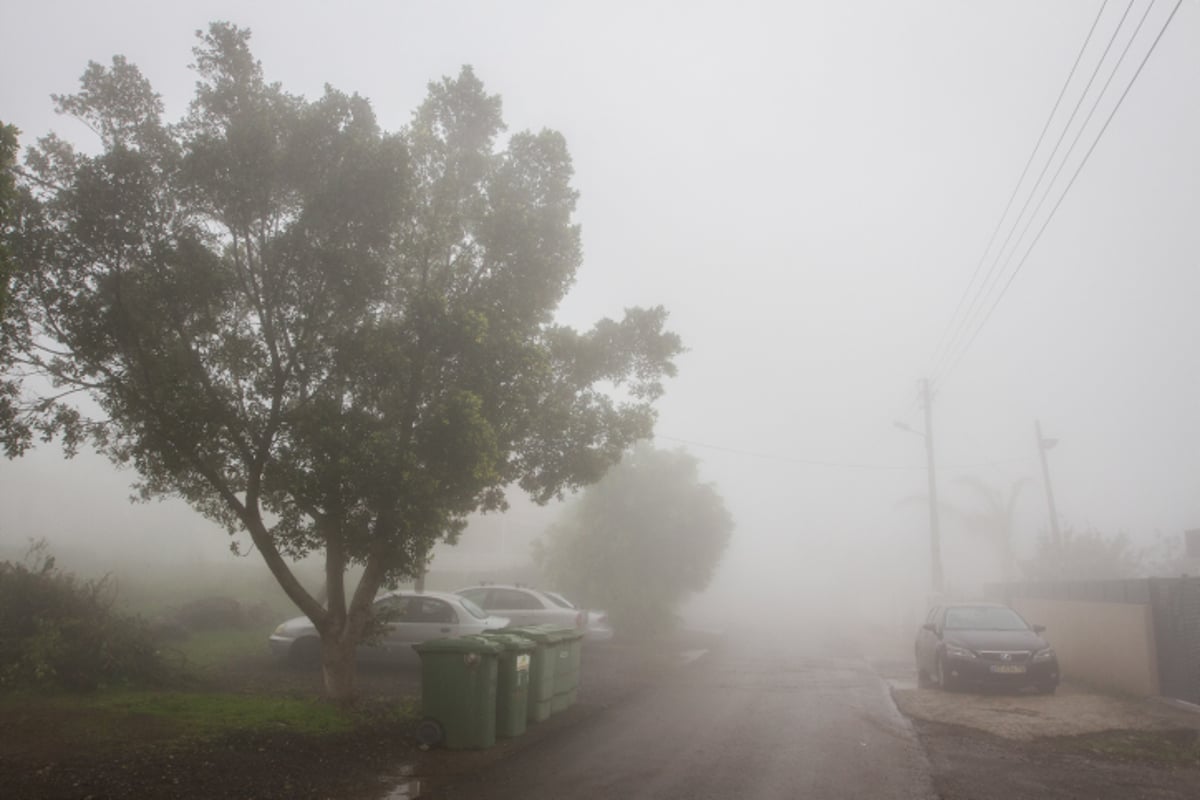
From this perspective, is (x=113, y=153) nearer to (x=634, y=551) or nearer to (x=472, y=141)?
(x=472, y=141)

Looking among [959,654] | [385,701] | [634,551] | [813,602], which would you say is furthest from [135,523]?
[813,602]

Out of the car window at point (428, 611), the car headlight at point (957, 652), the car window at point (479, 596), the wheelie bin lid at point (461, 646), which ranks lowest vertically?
the car headlight at point (957, 652)

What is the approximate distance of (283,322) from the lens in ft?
33.9

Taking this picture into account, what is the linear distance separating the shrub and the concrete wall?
50.4 ft

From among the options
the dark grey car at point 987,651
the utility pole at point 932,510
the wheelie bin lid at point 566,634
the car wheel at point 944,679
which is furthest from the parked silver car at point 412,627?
the utility pole at point 932,510

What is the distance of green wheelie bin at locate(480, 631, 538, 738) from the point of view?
10.1 m

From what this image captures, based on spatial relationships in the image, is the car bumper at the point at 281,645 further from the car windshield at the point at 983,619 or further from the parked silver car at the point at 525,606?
the car windshield at the point at 983,619

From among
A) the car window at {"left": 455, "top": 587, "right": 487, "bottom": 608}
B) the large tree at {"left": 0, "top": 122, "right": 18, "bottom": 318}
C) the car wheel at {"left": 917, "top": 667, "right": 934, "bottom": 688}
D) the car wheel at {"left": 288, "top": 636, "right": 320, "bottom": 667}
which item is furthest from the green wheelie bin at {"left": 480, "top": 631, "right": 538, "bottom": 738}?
the car wheel at {"left": 917, "top": 667, "right": 934, "bottom": 688}

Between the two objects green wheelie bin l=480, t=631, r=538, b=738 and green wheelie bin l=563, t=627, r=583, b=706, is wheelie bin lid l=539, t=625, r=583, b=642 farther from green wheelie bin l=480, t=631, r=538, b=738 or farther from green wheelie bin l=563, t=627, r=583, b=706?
green wheelie bin l=480, t=631, r=538, b=738

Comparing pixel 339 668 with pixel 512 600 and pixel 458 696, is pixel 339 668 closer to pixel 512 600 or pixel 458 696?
pixel 458 696

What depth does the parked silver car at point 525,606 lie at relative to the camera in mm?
18531

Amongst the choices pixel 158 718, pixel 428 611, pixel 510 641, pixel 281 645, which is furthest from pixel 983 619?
pixel 158 718

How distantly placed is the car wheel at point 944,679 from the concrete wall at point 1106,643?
281 cm

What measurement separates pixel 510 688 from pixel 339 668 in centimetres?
239
